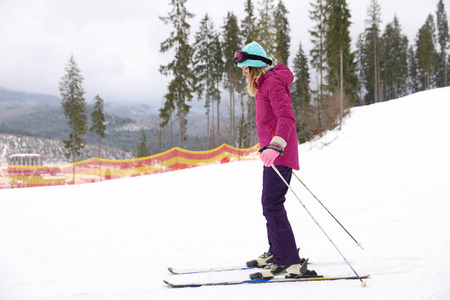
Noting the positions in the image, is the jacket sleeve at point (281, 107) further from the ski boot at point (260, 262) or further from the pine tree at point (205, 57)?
the pine tree at point (205, 57)

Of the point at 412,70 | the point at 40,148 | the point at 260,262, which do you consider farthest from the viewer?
the point at 40,148

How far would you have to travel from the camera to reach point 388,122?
574 inches

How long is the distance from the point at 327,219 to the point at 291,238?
2067 millimetres

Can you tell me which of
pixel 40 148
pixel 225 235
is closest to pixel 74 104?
pixel 225 235

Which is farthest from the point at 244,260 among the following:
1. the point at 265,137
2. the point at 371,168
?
the point at 371,168

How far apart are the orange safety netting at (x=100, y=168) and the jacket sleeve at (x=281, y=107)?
1249 centimetres

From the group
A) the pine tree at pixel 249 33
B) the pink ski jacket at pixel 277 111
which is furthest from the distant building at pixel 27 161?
the pink ski jacket at pixel 277 111

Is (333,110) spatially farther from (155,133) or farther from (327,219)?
(155,133)

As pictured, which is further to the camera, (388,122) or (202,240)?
(388,122)

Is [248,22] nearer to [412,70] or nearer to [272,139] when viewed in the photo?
[272,139]

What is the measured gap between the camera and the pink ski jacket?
236 cm

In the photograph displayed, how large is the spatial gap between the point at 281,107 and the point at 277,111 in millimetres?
44

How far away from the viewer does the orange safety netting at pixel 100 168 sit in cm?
1367

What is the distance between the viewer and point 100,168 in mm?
14984
